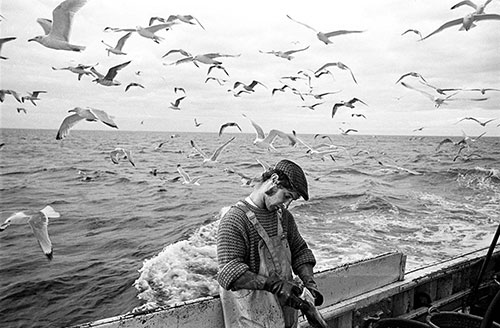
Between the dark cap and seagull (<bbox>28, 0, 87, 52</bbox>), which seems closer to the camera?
the dark cap

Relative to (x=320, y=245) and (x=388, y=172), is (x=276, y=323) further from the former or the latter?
(x=388, y=172)

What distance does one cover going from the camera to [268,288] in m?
2.27

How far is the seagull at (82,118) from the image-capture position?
5031 millimetres

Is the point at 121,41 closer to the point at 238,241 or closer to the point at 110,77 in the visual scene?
the point at 110,77

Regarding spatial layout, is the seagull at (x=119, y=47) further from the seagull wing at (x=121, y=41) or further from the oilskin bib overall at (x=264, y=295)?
the oilskin bib overall at (x=264, y=295)

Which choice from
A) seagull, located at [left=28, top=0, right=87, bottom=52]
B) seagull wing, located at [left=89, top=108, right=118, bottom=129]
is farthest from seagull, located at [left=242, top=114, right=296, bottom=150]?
seagull, located at [left=28, top=0, right=87, bottom=52]

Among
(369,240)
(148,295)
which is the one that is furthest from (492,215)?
(148,295)

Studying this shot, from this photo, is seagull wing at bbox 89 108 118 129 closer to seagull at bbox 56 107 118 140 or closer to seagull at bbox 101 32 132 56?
seagull at bbox 56 107 118 140

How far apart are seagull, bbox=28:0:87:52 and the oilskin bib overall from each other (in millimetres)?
3644

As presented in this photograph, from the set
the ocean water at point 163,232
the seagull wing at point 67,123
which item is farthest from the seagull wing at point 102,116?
the ocean water at point 163,232

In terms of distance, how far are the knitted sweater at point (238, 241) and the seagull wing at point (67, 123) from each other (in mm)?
3740

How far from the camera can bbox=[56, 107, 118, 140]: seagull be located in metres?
5.03

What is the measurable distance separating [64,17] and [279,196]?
3.90 m

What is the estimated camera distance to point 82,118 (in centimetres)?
550
